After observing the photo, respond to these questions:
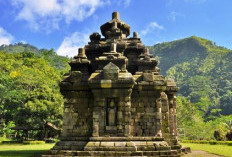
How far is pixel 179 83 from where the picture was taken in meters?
120

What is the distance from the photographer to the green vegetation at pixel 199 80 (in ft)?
150

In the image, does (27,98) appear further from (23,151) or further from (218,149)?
(218,149)

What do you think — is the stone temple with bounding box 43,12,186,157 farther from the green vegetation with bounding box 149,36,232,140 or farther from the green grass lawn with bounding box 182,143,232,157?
the green vegetation with bounding box 149,36,232,140

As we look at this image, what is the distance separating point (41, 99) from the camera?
1396 inches

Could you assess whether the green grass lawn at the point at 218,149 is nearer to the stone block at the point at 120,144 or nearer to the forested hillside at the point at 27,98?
the stone block at the point at 120,144

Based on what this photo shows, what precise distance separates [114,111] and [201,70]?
125 metres

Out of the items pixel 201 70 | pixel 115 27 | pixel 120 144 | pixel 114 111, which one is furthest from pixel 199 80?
pixel 120 144

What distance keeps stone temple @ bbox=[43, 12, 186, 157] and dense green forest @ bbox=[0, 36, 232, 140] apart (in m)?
22.8

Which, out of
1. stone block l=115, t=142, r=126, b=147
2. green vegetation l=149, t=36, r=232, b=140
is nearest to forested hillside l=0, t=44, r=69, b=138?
green vegetation l=149, t=36, r=232, b=140

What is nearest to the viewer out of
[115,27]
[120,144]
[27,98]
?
[120,144]

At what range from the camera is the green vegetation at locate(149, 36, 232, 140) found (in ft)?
150

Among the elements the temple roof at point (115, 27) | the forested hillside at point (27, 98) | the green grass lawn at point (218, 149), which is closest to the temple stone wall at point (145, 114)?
the temple roof at point (115, 27)

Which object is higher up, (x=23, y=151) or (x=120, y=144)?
(x=120, y=144)

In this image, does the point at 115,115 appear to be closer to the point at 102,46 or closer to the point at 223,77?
the point at 102,46
